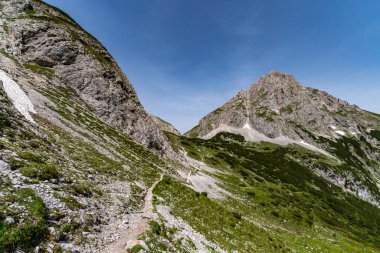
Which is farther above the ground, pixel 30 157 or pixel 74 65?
pixel 74 65

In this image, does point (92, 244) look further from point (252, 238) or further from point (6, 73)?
point (6, 73)

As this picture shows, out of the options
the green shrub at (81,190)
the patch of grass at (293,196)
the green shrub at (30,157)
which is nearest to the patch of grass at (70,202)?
the green shrub at (81,190)

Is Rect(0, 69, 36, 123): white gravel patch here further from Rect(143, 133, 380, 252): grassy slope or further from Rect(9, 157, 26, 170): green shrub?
Rect(143, 133, 380, 252): grassy slope

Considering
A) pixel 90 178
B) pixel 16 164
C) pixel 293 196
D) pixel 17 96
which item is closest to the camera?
pixel 16 164

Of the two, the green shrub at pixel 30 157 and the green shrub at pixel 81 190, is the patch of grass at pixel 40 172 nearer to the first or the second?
the green shrub at pixel 30 157

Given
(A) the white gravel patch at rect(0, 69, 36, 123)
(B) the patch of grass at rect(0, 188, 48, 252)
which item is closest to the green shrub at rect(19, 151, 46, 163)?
(B) the patch of grass at rect(0, 188, 48, 252)

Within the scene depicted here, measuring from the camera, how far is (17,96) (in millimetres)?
51094

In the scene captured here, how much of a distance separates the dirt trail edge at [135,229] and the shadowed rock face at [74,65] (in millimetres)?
55008

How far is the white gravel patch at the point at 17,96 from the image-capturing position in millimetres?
45344

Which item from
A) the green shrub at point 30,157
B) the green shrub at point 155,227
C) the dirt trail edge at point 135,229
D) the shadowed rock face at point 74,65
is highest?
the shadowed rock face at point 74,65

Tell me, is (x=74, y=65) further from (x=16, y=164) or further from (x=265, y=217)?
(x=16, y=164)

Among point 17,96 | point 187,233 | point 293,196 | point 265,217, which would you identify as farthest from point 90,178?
point 293,196

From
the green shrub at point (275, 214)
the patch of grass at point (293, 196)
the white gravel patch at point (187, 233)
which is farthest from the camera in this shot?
the patch of grass at point (293, 196)

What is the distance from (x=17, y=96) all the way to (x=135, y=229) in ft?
139
